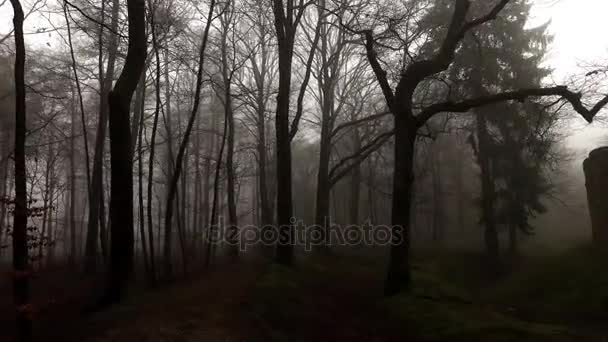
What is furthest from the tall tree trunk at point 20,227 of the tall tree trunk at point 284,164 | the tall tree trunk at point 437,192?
the tall tree trunk at point 437,192

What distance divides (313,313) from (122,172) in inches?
202

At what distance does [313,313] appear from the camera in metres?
8.80

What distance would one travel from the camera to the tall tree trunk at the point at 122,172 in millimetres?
8680

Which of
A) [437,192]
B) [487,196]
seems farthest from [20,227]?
[437,192]

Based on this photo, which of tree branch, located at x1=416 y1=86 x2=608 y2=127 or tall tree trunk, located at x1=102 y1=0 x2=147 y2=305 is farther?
tree branch, located at x1=416 y1=86 x2=608 y2=127

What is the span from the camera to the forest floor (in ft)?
22.9

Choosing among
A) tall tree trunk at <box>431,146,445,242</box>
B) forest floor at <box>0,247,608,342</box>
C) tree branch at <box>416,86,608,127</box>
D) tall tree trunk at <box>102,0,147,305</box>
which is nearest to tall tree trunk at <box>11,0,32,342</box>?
forest floor at <box>0,247,608,342</box>

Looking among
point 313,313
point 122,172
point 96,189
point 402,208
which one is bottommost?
point 313,313

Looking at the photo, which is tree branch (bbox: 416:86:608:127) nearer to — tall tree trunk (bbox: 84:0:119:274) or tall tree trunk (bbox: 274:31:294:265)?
tall tree trunk (bbox: 274:31:294:265)

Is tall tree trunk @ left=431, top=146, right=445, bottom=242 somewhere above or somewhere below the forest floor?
above

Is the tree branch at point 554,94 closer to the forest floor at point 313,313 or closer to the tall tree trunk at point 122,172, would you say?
the forest floor at point 313,313

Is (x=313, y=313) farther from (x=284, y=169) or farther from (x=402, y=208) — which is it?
(x=284, y=169)

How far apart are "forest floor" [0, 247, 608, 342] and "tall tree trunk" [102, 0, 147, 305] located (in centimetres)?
66

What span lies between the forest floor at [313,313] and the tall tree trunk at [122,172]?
661 millimetres
